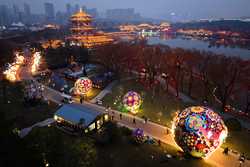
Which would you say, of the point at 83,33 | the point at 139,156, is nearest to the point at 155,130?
the point at 139,156

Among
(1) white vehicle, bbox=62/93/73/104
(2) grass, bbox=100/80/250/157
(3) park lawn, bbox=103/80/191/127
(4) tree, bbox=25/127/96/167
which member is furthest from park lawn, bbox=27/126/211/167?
(1) white vehicle, bbox=62/93/73/104

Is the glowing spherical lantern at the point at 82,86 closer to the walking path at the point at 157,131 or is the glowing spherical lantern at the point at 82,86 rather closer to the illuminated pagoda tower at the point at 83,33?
the walking path at the point at 157,131

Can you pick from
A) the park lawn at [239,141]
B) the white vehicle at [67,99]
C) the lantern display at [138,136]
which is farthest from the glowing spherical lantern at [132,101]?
the park lawn at [239,141]

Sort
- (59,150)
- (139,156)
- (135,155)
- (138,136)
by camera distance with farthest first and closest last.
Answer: (138,136)
(135,155)
(139,156)
(59,150)

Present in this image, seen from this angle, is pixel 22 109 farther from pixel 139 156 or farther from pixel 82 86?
pixel 139 156

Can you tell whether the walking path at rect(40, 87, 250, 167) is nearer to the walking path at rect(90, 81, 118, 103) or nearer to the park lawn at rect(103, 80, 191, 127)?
the park lawn at rect(103, 80, 191, 127)

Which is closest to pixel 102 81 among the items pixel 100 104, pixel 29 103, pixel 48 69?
pixel 100 104
